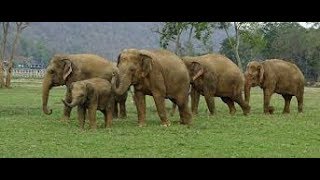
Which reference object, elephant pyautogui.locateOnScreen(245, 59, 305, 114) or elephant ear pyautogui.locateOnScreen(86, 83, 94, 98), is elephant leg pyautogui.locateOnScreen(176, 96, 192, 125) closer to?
elephant ear pyautogui.locateOnScreen(86, 83, 94, 98)

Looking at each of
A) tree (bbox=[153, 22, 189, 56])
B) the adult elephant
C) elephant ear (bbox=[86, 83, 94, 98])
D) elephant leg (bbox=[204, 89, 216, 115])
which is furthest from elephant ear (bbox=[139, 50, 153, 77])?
tree (bbox=[153, 22, 189, 56])

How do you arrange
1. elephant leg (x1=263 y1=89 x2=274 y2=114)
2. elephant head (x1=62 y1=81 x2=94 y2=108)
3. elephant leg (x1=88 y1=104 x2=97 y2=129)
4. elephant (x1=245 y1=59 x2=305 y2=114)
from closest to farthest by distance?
elephant head (x1=62 y1=81 x2=94 y2=108) → elephant leg (x1=88 y1=104 x2=97 y2=129) → elephant leg (x1=263 y1=89 x2=274 y2=114) → elephant (x1=245 y1=59 x2=305 y2=114)

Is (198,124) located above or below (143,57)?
below

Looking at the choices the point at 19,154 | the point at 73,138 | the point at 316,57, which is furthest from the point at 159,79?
the point at 316,57

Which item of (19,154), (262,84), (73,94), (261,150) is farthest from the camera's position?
(262,84)

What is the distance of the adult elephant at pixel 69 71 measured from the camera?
15.3 metres

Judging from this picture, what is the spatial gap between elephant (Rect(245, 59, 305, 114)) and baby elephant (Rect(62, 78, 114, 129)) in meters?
7.41

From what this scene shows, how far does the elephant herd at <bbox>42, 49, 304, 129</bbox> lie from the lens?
13.0m

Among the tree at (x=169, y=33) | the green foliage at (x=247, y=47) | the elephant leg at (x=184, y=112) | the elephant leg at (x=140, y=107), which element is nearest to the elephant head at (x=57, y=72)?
the elephant leg at (x=140, y=107)

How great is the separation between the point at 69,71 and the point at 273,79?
758 cm

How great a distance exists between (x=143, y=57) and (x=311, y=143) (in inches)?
194

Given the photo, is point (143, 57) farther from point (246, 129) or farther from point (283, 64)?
point (283, 64)

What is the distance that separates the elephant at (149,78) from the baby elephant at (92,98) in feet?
1.26
